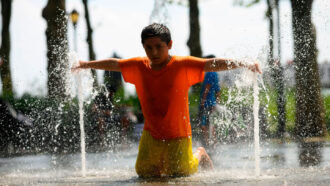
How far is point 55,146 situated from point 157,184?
6547 mm

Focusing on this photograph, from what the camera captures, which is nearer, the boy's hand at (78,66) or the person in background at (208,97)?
the boy's hand at (78,66)

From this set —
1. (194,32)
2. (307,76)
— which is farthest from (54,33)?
(307,76)

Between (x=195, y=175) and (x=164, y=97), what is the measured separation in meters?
0.84

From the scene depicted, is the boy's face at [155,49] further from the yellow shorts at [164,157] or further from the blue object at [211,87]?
the blue object at [211,87]

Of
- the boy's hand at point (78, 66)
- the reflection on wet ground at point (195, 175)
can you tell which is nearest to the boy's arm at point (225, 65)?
the reflection on wet ground at point (195, 175)

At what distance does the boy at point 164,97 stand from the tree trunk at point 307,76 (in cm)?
612

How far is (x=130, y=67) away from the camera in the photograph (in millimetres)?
4613

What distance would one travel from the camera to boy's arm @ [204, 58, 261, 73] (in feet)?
14.0

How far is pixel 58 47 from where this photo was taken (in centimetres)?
1230

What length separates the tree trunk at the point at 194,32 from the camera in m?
14.5

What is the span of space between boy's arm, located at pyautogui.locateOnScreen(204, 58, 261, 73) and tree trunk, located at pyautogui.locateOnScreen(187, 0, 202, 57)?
397 inches

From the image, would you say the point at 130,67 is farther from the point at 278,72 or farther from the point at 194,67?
the point at 278,72

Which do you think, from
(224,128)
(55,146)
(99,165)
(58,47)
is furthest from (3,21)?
(99,165)

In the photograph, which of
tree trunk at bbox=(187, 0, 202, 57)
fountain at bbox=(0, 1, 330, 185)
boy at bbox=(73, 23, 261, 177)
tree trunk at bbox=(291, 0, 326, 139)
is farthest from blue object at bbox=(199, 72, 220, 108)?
tree trunk at bbox=(187, 0, 202, 57)
